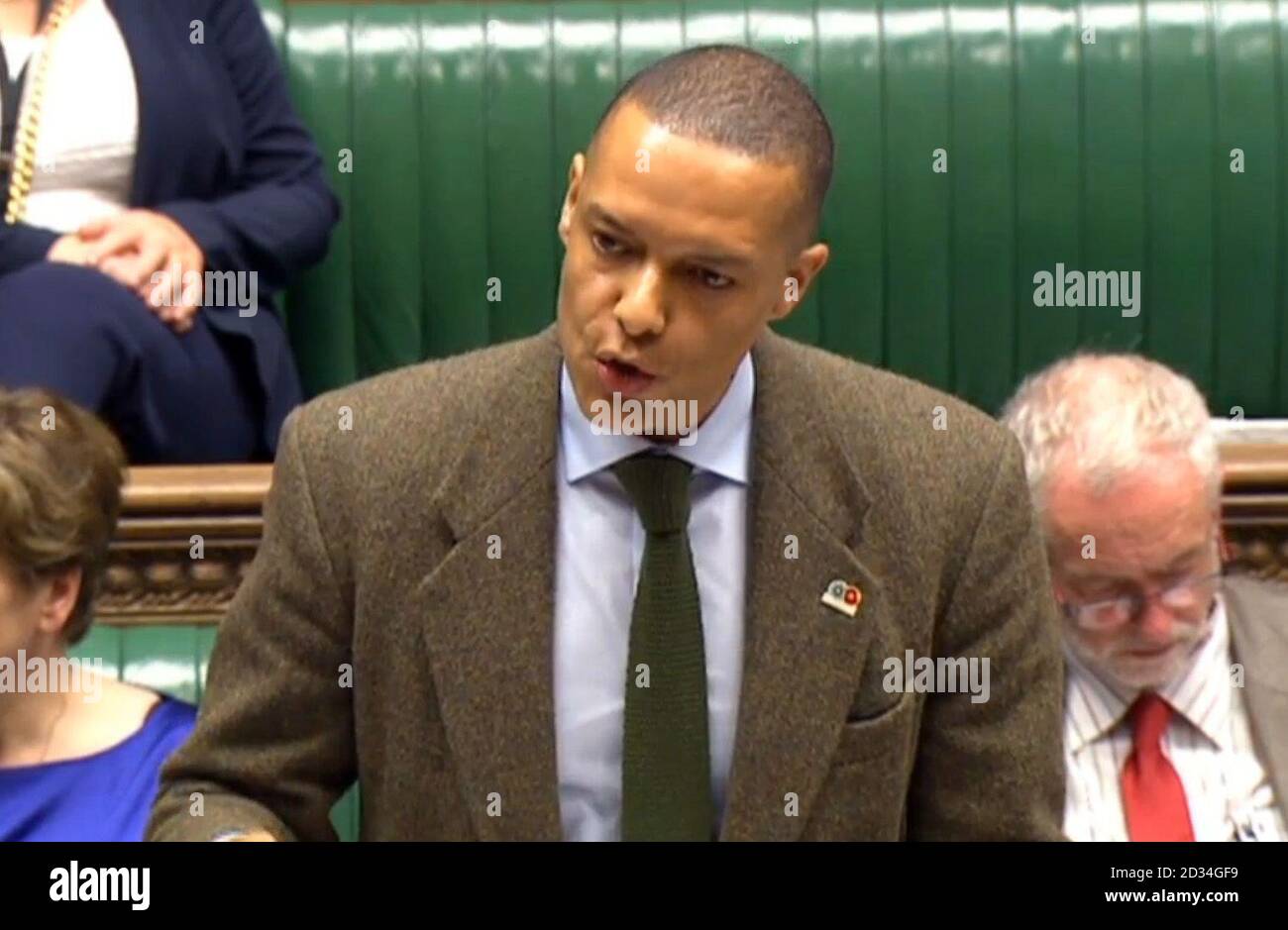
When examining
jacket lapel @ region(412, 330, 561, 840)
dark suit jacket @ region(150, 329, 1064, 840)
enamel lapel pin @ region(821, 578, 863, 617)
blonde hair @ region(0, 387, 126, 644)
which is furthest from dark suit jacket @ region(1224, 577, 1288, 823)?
blonde hair @ region(0, 387, 126, 644)

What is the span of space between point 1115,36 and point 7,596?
1496 millimetres

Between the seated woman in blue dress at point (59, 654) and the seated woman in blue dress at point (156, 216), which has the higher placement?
the seated woman in blue dress at point (156, 216)

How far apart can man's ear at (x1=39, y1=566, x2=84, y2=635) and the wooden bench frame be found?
0.35m

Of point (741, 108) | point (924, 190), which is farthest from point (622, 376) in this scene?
point (924, 190)

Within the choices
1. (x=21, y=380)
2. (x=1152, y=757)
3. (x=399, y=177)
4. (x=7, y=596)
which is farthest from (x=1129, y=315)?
(x=7, y=596)

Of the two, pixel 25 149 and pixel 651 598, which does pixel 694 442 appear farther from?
pixel 25 149

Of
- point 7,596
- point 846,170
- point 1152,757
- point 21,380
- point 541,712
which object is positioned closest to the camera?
point 541,712

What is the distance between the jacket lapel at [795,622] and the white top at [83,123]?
1.12 m

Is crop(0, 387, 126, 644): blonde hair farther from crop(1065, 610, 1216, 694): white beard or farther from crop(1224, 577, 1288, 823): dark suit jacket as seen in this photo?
crop(1224, 577, 1288, 823): dark suit jacket

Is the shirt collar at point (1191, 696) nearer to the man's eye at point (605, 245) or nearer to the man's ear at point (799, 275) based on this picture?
the man's ear at point (799, 275)

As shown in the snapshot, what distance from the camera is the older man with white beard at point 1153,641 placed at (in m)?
1.63

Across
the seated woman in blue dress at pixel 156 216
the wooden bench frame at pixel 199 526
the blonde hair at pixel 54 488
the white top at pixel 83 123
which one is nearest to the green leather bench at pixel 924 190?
the seated woman in blue dress at pixel 156 216

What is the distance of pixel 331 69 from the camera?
2547 millimetres

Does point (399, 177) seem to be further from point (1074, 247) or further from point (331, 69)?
point (1074, 247)
